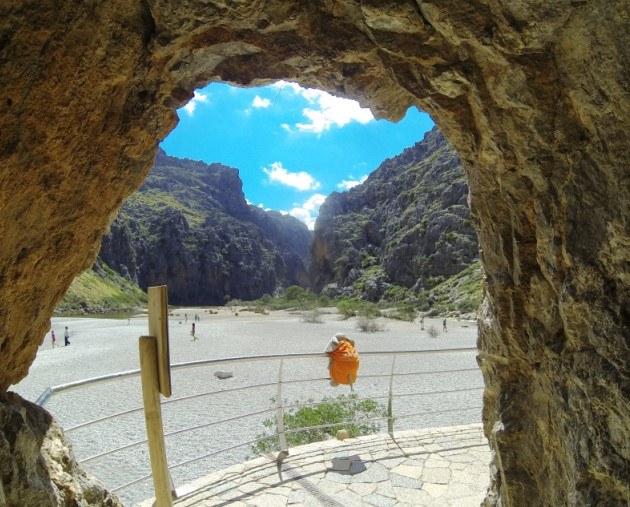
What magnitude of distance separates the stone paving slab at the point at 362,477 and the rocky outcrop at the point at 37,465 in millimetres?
1261

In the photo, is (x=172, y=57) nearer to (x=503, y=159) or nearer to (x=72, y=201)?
(x=72, y=201)

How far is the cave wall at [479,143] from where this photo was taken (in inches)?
91.0

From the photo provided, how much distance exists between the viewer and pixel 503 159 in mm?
3043

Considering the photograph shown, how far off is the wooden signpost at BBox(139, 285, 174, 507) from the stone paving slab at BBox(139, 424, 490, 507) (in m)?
1.69

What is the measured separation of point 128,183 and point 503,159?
2.69 metres

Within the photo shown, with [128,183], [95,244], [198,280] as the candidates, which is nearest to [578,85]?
[128,183]

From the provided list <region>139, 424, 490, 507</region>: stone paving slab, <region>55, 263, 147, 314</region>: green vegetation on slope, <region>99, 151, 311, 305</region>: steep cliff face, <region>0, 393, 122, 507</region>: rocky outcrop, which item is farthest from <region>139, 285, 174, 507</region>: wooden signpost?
<region>99, 151, 311, 305</region>: steep cliff face

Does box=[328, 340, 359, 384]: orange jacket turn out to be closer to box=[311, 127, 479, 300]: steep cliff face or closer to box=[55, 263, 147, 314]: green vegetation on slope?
box=[311, 127, 479, 300]: steep cliff face

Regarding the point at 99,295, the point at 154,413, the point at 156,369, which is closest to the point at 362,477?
the point at 154,413

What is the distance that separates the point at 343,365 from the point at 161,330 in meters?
3.00

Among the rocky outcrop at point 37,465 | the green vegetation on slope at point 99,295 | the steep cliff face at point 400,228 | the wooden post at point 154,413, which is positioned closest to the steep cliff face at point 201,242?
the green vegetation on slope at point 99,295

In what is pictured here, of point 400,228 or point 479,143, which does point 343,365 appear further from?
point 400,228

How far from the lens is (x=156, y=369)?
270cm

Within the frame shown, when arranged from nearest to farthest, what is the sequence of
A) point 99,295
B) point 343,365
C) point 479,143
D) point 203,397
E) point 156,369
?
1. point 156,369
2. point 479,143
3. point 343,365
4. point 203,397
5. point 99,295
